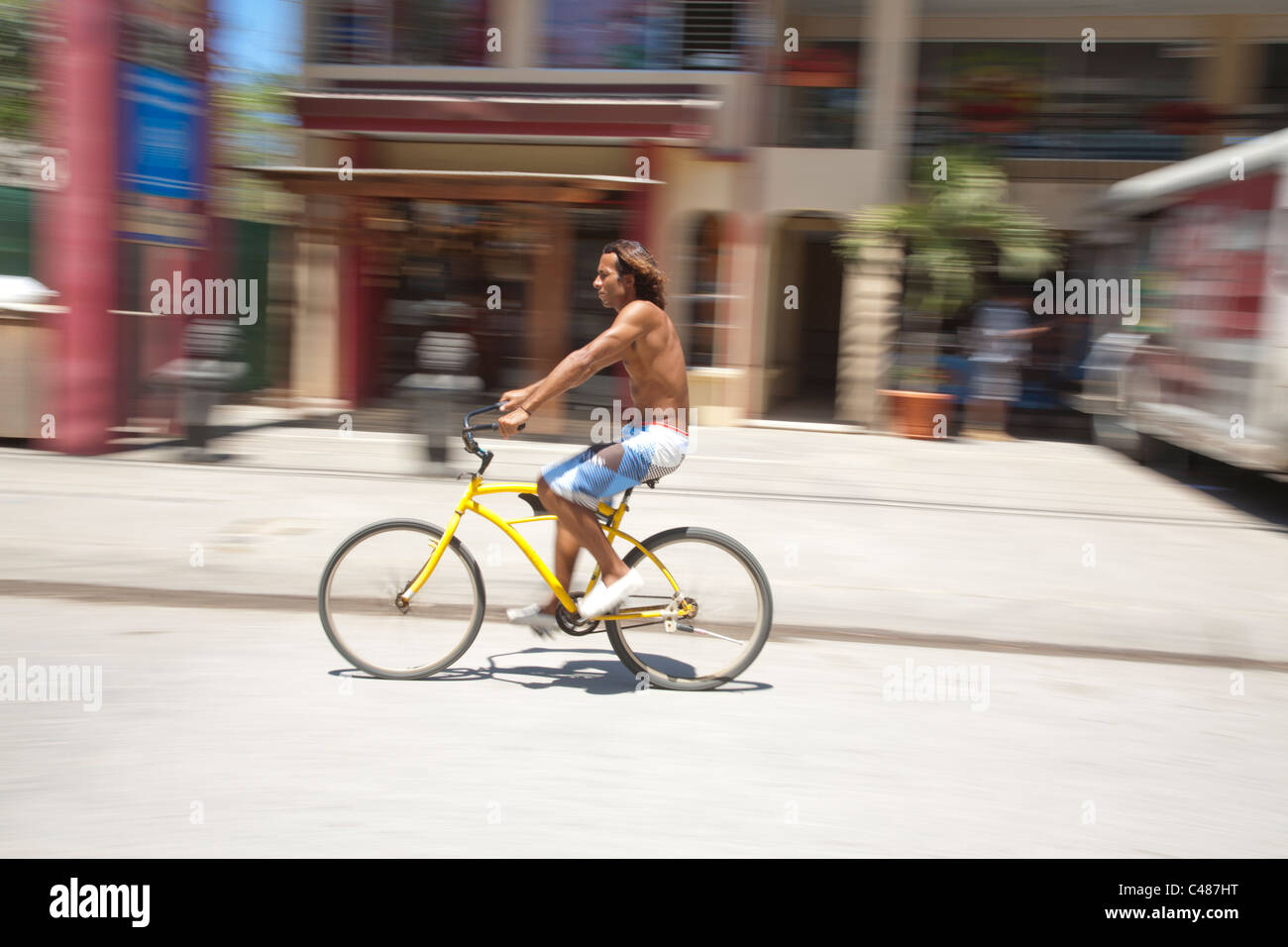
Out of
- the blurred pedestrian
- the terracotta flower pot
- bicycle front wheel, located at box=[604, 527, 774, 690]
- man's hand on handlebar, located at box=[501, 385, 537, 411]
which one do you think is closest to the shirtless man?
man's hand on handlebar, located at box=[501, 385, 537, 411]

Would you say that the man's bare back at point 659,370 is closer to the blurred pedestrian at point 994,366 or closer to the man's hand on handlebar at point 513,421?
the man's hand on handlebar at point 513,421

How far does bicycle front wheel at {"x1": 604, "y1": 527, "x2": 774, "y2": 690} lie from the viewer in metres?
4.57

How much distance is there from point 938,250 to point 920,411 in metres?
1.92

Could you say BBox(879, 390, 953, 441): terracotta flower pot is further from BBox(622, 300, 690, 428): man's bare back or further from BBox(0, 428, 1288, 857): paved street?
BBox(622, 300, 690, 428): man's bare back

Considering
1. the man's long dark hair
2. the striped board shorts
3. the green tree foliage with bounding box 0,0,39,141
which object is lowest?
the striped board shorts

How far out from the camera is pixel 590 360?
4.26 meters

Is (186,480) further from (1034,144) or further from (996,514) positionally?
(1034,144)

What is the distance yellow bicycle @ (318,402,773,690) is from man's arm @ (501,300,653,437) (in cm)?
28

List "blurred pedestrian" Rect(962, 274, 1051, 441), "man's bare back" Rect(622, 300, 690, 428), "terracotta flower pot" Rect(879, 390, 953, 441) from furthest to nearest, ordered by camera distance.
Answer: "blurred pedestrian" Rect(962, 274, 1051, 441), "terracotta flower pot" Rect(879, 390, 953, 441), "man's bare back" Rect(622, 300, 690, 428)

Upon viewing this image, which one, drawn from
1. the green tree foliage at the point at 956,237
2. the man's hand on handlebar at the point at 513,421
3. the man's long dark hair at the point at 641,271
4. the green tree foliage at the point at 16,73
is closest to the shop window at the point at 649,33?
the green tree foliage at the point at 956,237

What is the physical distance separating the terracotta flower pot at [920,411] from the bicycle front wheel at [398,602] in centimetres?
1019

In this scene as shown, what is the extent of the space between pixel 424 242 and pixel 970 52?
8.14 m

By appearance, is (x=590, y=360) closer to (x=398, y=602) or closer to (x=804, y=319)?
(x=398, y=602)

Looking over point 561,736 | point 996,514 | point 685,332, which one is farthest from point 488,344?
point 561,736
